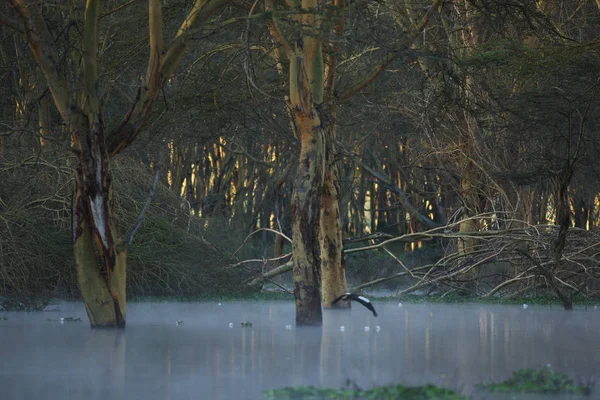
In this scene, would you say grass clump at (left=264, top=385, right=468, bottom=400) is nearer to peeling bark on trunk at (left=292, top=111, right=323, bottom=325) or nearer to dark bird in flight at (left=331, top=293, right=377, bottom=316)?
peeling bark on trunk at (left=292, top=111, right=323, bottom=325)

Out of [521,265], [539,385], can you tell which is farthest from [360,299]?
[521,265]

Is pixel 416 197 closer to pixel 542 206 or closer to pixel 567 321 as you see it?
pixel 542 206

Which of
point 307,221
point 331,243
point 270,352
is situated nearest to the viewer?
point 270,352

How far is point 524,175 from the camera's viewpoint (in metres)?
16.8

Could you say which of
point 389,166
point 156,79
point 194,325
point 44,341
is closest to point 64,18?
point 156,79

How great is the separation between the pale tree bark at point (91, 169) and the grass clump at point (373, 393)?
5915 millimetres

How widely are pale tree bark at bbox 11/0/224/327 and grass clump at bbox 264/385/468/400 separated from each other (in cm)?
591

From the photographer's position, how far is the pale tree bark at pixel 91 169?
12.4 metres

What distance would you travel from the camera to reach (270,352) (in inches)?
399

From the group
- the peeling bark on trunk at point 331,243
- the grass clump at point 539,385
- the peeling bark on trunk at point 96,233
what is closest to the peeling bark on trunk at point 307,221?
the peeling bark on trunk at point 96,233

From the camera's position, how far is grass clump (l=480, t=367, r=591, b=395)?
7129 mm

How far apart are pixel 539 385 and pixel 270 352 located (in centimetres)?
349

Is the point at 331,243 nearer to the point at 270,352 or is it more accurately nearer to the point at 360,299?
the point at 360,299

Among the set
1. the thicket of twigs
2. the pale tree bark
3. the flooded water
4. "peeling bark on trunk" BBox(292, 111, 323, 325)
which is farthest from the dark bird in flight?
the thicket of twigs
